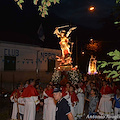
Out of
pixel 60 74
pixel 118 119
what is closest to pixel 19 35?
pixel 60 74

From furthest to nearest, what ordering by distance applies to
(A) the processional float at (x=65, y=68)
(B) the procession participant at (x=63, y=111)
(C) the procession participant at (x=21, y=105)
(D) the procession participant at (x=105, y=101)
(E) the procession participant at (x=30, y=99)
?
(A) the processional float at (x=65, y=68)
(D) the procession participant at (x=105, y=101)
(C) the procession participant at (x=21, y=105)
(E) the procession participant at (x=30, y=99)
(B) the procession participant at (x=63, y=111)

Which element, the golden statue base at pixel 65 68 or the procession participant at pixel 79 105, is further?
the golden statue base at pixel 65 68

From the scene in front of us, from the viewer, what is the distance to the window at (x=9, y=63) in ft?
59.6

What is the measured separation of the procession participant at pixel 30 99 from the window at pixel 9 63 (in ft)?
36.7

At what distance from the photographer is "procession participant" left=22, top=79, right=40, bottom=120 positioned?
24.2ft

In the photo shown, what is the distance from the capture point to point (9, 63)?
18281mm

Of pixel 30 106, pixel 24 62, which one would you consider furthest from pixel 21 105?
pixel 24 62

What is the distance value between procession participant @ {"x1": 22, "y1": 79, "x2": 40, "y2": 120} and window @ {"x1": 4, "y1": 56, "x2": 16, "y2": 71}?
11.2 meters

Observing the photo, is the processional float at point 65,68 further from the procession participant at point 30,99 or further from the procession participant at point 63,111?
the procession participant at point 63,111

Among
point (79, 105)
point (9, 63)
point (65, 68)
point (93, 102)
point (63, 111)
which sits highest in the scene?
point (9, 63)

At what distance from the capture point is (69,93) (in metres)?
8.01

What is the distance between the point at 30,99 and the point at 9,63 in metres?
11.4

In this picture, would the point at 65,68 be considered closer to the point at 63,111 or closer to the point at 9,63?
the point at 9,63

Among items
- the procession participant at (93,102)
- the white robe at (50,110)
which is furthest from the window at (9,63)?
the procession participant at (93,102)
